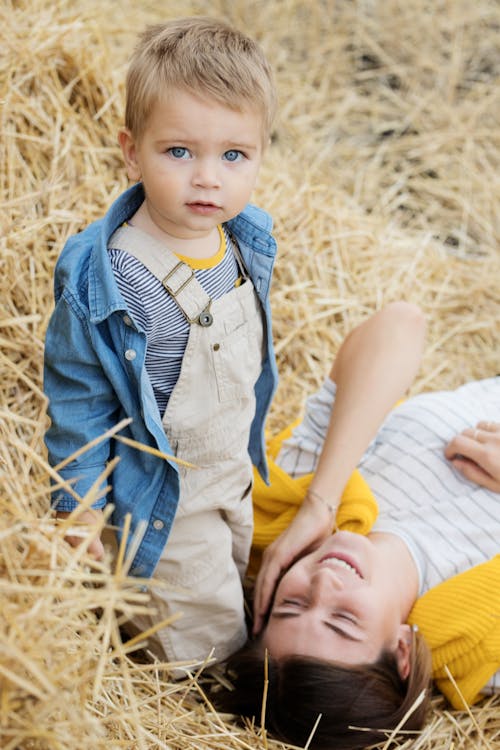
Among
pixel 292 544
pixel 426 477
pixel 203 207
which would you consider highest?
pixel 203 207

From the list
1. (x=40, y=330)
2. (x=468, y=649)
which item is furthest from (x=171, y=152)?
(x=468, y=649)

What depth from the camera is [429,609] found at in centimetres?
225

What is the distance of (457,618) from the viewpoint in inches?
86.2

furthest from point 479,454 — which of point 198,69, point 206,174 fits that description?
point 198,69

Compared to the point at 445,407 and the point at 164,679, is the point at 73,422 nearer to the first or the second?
the point at 164,679

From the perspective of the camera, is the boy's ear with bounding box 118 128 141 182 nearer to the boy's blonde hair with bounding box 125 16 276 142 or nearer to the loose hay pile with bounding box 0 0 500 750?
the boy's blonde hair with bounding box 125 16 276 142

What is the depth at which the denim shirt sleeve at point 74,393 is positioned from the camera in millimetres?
1723

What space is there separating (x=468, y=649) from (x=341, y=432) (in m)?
0.64

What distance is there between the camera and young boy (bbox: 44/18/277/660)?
159 centimetres

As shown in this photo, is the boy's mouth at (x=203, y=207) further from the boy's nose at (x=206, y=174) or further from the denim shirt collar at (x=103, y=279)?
the denim shirt collar at (x=103, y=279)

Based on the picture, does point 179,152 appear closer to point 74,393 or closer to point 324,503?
point 74,393

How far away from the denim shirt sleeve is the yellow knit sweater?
0.82 meters

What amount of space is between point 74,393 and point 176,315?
26 centimetres

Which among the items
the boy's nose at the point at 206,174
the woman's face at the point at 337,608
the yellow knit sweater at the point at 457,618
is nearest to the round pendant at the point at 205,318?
the boy's nose at the point at 206,174
